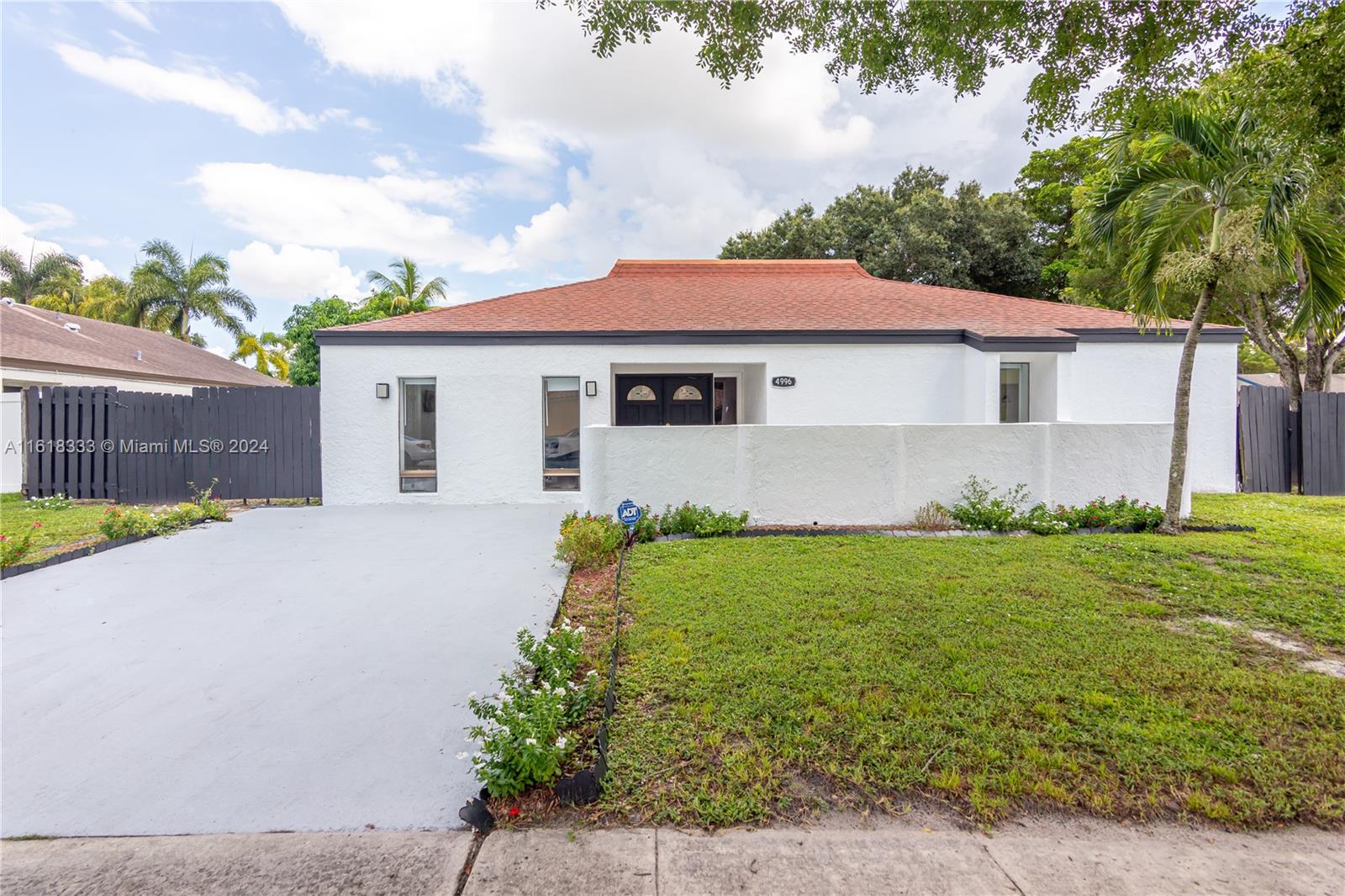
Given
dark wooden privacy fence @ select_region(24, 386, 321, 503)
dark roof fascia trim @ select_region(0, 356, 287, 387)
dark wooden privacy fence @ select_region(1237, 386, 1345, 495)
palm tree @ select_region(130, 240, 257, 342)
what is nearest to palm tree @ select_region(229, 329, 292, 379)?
palm tree @ select_region(130, 240, 257, 342)

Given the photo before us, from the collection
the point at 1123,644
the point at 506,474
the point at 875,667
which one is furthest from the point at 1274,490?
the point at 506,474

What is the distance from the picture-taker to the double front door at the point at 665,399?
12.3 m

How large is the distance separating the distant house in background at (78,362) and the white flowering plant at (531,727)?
13.1m

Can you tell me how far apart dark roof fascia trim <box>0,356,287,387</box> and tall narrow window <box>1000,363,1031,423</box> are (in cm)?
2075

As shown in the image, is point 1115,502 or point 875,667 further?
point 1115,502

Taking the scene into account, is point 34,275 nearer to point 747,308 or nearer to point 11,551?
point 11,551

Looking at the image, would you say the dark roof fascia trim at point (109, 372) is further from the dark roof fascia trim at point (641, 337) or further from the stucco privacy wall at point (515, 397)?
the stucco privacy wall at point (515, 397)

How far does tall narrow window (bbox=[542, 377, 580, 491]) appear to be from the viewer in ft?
33.0

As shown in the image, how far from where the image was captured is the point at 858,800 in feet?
8.21

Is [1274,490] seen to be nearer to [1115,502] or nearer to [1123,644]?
[1115,502]

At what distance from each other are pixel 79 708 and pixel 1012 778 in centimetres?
507

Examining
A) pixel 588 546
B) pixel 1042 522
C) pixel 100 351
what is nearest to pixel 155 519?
pixel 588 546

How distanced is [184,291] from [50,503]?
83.8 feet

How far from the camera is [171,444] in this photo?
10180mm
